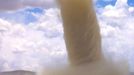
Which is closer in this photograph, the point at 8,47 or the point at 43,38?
the point at 43,38

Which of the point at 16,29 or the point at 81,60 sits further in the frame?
the point at 16,29

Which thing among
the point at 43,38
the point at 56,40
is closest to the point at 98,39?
the point at 56,40

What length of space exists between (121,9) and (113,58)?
1.20 feet

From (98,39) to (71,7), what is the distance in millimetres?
85

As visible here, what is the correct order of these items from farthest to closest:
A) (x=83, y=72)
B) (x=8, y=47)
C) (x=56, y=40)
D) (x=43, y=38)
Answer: (x=8, y=47) < (x=43, y=38) < (x=56, y=40) < (x=83, y=72)

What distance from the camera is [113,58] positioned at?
0.49 metres

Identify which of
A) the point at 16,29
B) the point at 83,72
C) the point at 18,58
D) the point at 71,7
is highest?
the point at 16,29

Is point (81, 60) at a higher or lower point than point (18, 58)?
lower

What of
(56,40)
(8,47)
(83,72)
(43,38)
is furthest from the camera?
(8,47)

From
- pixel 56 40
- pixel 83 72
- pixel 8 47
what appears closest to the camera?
pixel 83 72

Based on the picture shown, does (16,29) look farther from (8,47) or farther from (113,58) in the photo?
(113,58)

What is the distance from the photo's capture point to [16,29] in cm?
100

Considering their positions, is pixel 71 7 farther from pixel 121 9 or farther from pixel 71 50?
pixel 121 9

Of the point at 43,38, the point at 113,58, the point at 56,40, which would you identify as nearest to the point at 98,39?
the point at 113,58
